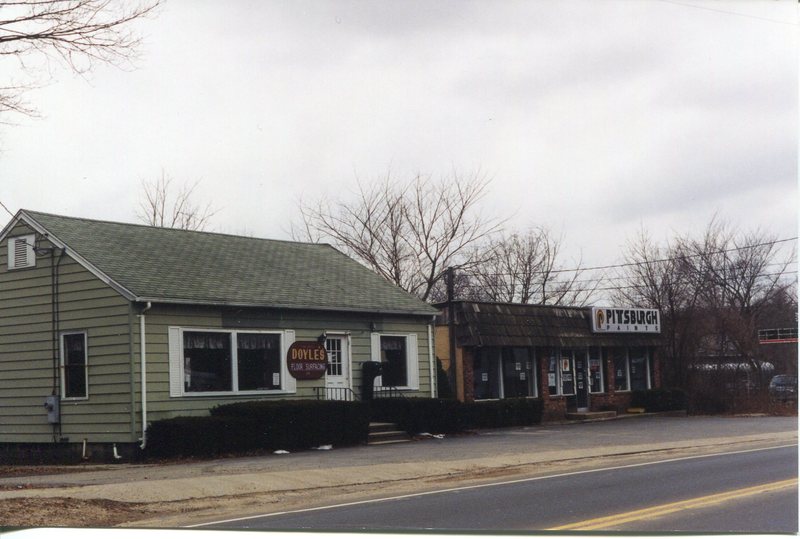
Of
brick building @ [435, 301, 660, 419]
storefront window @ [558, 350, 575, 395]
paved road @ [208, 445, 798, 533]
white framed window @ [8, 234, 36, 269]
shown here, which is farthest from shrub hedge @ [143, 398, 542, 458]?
storefront window @ [558, 350, 575, 395]

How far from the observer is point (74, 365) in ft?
70.9

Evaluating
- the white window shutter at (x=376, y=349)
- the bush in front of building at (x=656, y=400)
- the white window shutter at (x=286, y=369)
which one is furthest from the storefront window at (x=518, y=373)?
the white window shutter at (x=286, y=369)

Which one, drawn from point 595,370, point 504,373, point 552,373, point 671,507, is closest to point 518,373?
point 504,373

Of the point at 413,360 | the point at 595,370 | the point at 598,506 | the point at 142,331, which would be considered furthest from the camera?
the point at 595,370

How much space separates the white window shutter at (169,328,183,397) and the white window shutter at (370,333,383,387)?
583 centimetres

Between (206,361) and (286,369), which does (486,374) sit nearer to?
(286,369)

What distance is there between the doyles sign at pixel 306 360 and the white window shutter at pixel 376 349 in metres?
1.83

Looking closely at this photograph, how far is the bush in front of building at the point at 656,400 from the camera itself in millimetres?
35031

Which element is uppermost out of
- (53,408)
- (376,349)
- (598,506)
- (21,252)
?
(21,252)

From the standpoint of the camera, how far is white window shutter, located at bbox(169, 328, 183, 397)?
21.1 m

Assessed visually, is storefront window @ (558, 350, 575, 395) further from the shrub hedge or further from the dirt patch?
the dirt patch

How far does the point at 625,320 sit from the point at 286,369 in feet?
51.8

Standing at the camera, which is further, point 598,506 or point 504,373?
point 504,373

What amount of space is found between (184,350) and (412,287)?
22.7 metres
